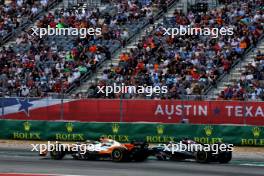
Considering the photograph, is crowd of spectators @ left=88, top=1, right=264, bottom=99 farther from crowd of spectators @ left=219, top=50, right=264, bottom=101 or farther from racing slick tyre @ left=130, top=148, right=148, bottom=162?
racing slick tyre @ left=130, top=148, right=148, bottom=162

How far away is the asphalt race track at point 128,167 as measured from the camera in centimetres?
2352

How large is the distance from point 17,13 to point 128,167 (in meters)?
24.5

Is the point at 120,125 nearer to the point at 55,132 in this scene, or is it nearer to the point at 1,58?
the point at 55,132

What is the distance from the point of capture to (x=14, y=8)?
47.3m

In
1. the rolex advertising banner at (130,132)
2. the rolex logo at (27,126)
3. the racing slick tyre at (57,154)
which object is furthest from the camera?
the rolex logo at (27,126)

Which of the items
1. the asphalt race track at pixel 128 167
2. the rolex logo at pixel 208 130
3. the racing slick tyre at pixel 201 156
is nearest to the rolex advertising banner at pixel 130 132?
the rolex logo at pixel 208 130

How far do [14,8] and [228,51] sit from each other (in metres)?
17.1

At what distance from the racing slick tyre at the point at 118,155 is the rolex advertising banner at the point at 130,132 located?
6.78 m

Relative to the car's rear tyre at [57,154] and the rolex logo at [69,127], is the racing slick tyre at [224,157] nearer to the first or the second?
the car's rear tyre at [57,154]

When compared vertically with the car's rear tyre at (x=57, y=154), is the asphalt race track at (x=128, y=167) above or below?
Result: below

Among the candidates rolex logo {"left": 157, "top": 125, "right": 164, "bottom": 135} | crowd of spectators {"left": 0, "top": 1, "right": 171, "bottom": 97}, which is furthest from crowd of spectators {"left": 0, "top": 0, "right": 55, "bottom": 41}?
rolex logo {"left": 157, "top": 125, "right": 164, "bottom": 135}

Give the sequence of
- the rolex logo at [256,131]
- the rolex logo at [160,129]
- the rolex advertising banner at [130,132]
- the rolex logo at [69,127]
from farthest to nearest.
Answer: the rolex logo at [69,127] → the rolex logo at [160,129] → the rolex advertising banner at [130,132] → the rolex logo at [256,131]

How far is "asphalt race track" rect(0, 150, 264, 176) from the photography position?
23.5 m

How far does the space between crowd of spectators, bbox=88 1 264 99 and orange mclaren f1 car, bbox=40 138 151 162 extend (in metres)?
8.05
